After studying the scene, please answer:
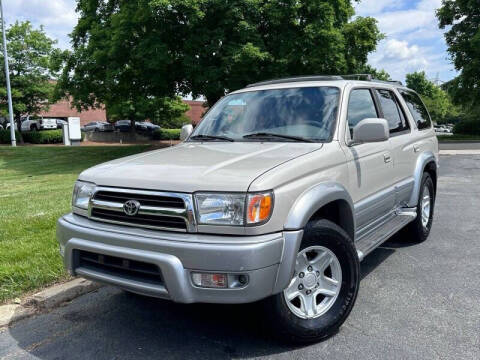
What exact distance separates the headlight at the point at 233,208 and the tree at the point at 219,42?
14551 millimetres

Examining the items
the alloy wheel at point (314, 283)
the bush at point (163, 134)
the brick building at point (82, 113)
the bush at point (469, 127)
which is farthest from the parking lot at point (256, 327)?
the brick building at point (82, 113)

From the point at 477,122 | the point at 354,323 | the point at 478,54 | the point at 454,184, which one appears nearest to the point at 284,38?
the point at 454,184

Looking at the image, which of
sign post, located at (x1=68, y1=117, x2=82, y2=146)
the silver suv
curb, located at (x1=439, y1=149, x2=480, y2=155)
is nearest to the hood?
the silver suv

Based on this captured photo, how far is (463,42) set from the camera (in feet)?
89.3

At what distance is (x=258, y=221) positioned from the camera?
9.04 ft

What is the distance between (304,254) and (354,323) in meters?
0.80

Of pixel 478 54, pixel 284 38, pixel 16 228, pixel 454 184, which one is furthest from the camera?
pixel 478 54

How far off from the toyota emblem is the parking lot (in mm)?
983

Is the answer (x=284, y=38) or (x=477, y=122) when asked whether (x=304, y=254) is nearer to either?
(x=284, y=38)

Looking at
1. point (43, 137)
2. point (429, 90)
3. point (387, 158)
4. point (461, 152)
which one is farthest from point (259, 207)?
point (429, 90)

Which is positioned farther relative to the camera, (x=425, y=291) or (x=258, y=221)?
(x=425, y=291)

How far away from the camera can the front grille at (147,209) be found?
2824 millimetres

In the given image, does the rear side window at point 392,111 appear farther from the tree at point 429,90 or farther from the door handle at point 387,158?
the tree at point 429,90

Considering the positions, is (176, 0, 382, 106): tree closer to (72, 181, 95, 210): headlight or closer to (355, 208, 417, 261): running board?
(355, 208, 417, 261): running board
